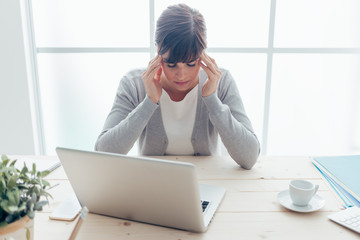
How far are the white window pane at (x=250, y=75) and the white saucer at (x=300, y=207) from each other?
156cm

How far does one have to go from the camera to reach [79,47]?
2.37m

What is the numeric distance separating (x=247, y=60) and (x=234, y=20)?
29 cm

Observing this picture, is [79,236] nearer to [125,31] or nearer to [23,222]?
[23,222]

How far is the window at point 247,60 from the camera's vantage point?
2.32m

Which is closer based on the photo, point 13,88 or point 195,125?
point 195,125

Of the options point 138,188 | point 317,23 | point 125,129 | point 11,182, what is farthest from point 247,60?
point 11,182

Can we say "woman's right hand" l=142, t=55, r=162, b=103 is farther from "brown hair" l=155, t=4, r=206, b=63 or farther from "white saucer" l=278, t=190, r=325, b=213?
"white saucer" l=278, t=190, r=325, b=213

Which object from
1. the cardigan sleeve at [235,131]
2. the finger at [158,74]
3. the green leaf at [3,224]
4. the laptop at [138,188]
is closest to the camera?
the green leaf at [3,224]

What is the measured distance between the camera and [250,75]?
244 centimetres

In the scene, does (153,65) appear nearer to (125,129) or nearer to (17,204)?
(125,129)

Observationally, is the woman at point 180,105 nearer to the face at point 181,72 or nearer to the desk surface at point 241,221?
the face at point 181,72

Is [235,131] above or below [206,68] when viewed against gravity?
below

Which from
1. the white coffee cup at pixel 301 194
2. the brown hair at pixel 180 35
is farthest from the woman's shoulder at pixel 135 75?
the white coffee cup at pixel 301 194

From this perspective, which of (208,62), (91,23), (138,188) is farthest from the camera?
(91,23)
